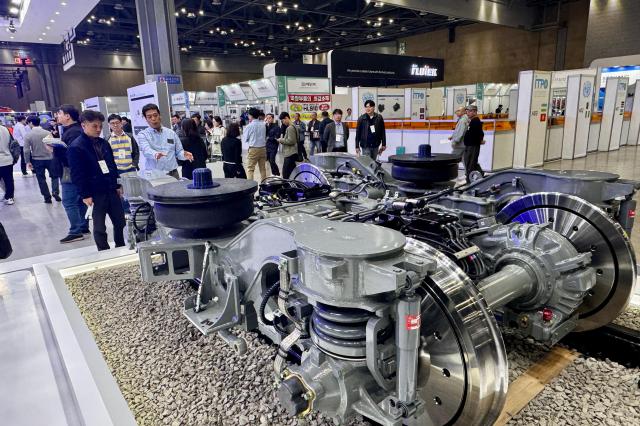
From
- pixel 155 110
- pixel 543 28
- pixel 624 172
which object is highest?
pixel 543 28

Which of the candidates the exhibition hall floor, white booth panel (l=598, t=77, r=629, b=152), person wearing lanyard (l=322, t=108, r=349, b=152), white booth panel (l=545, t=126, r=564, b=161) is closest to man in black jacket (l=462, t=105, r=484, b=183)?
person wearing lanyard (l=322, t=108, r=349, b=152)

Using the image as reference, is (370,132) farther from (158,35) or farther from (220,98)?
(220,98)

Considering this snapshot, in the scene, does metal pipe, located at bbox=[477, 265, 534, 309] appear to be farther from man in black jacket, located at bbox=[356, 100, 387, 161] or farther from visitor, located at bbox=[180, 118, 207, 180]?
man in black jacket, located at bbox=[356, 100, 387, 161]

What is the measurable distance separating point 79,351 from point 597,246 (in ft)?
9.17

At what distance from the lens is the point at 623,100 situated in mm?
13445

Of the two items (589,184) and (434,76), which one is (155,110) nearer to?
(589,184)

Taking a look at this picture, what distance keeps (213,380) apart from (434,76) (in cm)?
1969

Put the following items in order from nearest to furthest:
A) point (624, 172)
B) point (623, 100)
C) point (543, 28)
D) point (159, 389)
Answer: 1. point (159, 389)
2. point (624, 172)
3. point (623, 100)
4. point (543, 28)

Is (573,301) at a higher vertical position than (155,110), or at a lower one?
lower

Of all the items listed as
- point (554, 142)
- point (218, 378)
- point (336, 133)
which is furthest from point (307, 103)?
point (218, 378)

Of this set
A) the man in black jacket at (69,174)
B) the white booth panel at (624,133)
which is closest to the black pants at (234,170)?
the man in black jacket at (69,174)

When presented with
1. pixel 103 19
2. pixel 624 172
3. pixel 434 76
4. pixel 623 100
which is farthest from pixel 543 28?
pixel 103 19

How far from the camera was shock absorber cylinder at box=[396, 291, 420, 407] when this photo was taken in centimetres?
124

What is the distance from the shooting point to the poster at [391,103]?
1338 cm
